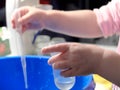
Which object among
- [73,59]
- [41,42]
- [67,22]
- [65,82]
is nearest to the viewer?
[73,59]

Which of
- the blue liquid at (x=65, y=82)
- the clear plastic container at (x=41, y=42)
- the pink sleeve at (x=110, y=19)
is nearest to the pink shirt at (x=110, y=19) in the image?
the pink sleeve at (x=110, y=19)

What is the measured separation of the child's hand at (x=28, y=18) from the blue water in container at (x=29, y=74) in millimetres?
99

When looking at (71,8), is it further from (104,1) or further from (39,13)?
(39,13)

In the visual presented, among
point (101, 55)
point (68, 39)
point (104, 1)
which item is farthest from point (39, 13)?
point (104, 1)

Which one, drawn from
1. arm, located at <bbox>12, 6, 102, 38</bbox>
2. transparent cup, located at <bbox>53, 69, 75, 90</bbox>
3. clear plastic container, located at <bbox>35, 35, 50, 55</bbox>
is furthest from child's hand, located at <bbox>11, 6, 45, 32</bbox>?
clear plastic container, located at <bbox>35, 35, 50, 55</bbox>

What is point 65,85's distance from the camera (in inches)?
26.1

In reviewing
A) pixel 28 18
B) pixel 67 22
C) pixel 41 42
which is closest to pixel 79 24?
pixel 67 22

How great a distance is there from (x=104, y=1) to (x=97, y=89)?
50cm

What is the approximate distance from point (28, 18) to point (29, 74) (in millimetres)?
174

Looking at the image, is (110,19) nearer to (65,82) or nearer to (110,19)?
(110,19)

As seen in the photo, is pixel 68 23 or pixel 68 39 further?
pixel 68 39

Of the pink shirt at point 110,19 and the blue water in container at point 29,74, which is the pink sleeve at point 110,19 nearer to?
the pink shirt at point 110,19

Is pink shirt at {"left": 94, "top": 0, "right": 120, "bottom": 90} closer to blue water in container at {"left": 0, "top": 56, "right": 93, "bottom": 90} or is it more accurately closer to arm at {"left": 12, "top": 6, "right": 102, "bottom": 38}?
arm at {"left": 12, "top": 6, "right": 102, "bottom": 38}

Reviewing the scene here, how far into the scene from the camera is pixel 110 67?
58 cm
